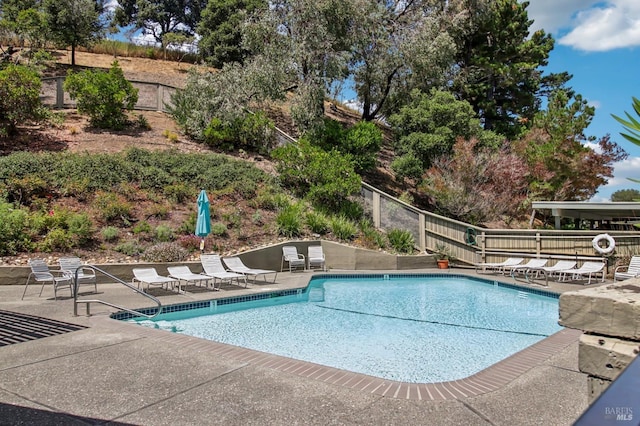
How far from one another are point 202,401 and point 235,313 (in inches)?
218

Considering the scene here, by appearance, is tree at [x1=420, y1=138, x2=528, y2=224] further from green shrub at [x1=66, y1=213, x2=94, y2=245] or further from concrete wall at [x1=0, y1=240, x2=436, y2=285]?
green shrub at [x1=66, y1=213, x2=94, y2=245]

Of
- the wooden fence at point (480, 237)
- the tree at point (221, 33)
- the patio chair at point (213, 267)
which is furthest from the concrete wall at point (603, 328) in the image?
the tree at point (221, 33)

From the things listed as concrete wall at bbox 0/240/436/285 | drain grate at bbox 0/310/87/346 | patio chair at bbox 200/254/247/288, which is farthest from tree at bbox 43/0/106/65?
drain grate at bbox 0/310/87/346

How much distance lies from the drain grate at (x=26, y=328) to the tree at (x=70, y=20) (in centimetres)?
2570

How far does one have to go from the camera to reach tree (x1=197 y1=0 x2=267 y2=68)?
3303 cm

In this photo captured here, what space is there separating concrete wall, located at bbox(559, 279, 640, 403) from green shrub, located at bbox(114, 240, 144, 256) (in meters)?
12.2

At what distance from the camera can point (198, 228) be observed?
504 inches

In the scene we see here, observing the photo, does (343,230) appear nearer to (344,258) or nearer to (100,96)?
(344,258)

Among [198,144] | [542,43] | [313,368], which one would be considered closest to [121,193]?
[198,144]

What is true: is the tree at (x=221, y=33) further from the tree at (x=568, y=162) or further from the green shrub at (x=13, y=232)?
the green shrub at (x=13, y=232)

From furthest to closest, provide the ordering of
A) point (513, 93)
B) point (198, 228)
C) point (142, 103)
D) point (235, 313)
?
point (513, 93), point (142, 103), point (198, 228), point (235, 313)

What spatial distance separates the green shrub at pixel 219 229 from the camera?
14503 millimetres

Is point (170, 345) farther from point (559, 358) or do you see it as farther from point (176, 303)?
point (559, 358)

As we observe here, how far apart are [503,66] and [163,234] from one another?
80.7 ft
